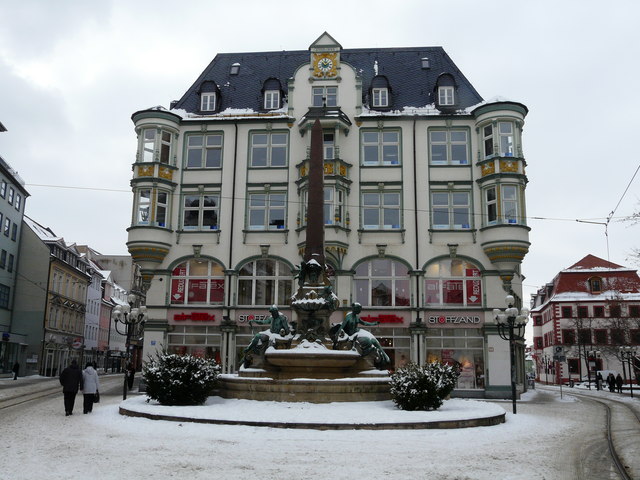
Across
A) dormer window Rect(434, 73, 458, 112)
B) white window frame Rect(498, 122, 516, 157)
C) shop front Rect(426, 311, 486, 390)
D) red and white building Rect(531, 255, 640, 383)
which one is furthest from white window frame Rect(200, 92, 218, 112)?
red and white building Rect(531, 255, 640, 383)

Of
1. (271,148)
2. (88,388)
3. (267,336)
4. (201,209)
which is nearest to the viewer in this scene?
(88,388)

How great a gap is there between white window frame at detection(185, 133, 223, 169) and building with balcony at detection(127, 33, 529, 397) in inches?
2.7

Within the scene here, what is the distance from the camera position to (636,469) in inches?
416

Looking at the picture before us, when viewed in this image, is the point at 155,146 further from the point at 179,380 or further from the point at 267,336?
the point at 179,380

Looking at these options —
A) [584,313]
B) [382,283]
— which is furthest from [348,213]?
[584,313]

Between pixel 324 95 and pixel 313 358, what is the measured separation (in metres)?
21.8

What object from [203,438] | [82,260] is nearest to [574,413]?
[203,438]

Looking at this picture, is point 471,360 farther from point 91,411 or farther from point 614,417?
point 91,411

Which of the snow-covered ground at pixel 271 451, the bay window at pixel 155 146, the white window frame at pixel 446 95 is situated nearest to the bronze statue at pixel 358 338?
the snow-covered ground at pixel 271 451

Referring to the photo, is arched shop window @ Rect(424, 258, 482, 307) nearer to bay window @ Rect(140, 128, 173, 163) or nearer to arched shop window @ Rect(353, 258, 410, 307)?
arched shop window @ Rect(353, 258, 410, 307)

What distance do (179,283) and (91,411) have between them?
56.3 ft

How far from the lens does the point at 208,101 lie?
37.9 metres

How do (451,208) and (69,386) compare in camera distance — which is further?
(451,208)

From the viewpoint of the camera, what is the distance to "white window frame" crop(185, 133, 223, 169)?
36.2m
